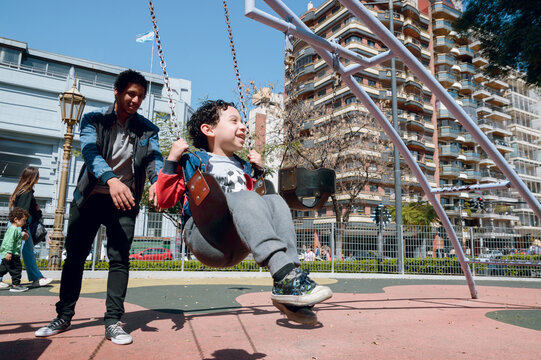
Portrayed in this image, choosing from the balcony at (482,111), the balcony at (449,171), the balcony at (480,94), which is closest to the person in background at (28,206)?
the balcony at (449,171)

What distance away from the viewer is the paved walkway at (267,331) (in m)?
2.72

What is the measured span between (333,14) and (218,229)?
143 ft

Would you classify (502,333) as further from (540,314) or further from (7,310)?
(7,310)

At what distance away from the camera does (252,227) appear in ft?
6.00

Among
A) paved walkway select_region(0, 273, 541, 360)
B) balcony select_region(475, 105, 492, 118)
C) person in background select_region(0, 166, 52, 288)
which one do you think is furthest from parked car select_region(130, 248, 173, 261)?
balcony select_region(475, 105, 492, 118)

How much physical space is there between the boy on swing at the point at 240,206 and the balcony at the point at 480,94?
191ft

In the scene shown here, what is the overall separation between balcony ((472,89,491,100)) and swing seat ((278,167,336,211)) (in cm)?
5749

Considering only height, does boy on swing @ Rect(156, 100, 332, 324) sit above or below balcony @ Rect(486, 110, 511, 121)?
below

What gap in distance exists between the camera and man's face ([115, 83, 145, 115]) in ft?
9.90

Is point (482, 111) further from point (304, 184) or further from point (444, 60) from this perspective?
point (304, 184)

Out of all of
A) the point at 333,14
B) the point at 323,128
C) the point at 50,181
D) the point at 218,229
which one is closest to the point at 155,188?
the point at 218,229

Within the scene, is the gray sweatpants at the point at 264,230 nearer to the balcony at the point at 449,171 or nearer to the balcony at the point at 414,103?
the balcony at the point at 414,103

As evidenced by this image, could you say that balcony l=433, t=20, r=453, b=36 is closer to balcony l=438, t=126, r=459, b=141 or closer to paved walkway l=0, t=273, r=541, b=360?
balcony l=438, t=126, r=459, b=141

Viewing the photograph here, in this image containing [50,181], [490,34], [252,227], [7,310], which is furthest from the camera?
[50,181]
